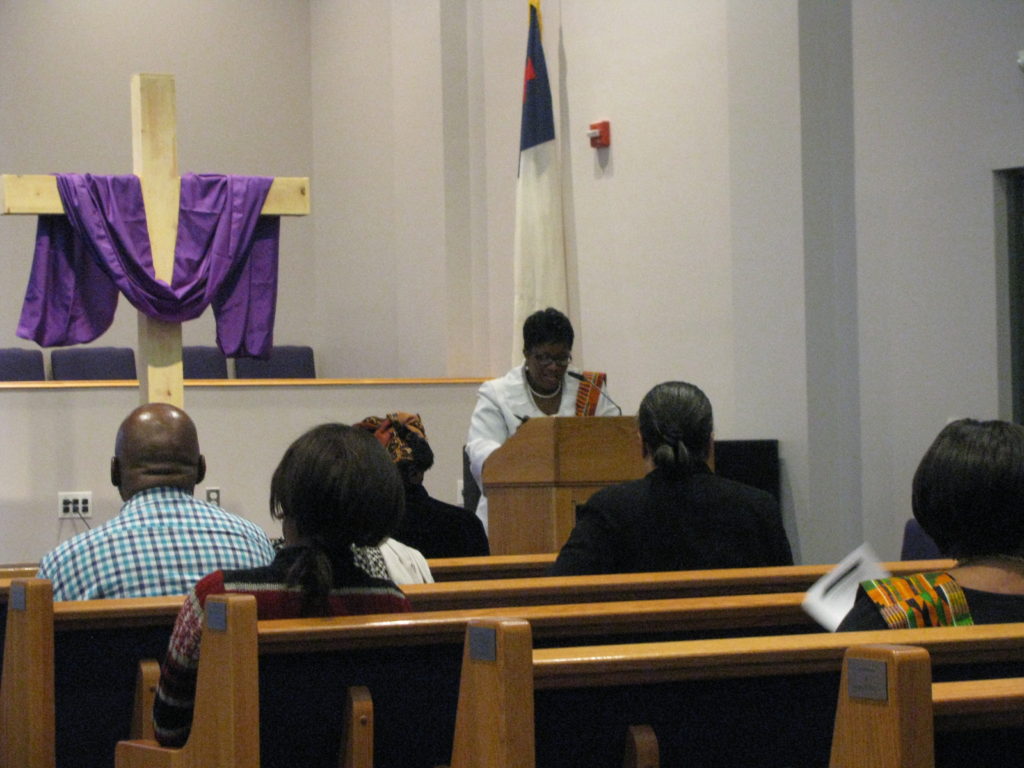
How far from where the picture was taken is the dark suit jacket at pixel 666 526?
123 inches

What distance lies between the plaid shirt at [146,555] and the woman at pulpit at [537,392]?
2.28m

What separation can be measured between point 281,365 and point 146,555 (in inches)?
270

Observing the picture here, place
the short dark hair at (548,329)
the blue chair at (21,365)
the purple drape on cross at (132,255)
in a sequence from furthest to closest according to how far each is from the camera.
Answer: the blue chair at (21,365) → the purple drape on cross at (132,255) → the short dark hair at (548,329)

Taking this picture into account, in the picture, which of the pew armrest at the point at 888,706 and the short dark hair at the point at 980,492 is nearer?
the pew armrest at the point at 888,706

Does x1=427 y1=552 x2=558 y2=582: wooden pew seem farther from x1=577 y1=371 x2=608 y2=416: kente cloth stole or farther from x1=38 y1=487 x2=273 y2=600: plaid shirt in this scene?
x1=577 y1=371 x2=608 y2=416: kente cloth stole

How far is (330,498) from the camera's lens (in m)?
2.14

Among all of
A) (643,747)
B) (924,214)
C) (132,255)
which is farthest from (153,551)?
(924,214)

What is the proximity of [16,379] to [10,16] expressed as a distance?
247 cm

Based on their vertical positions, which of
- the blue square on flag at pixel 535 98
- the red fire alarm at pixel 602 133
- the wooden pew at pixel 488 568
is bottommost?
the wooden pew at pixel 488 568

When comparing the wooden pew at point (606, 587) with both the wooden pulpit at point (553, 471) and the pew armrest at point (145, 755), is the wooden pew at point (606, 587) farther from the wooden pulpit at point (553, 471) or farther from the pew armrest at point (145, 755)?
the wooden pulpit at point (553, 471)

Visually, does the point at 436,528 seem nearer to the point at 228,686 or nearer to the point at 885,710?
the point at 228,686

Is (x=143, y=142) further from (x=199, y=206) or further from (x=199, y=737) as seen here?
(x=199, y=737)

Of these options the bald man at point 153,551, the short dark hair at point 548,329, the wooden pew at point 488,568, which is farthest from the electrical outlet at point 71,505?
the bald man at point 153,551

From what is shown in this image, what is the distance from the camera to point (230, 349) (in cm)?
596
